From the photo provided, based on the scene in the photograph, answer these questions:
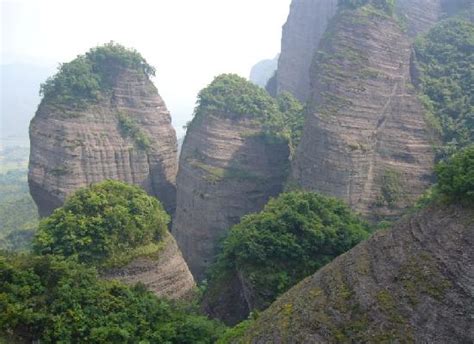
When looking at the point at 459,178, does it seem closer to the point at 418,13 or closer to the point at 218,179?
the point at 218,179

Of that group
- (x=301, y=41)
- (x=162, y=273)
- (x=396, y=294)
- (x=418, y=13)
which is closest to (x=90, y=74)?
(x=162, y=273)

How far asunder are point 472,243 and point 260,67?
180 metres

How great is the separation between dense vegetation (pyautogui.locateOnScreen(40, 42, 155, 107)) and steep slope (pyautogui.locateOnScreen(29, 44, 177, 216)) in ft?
0.24

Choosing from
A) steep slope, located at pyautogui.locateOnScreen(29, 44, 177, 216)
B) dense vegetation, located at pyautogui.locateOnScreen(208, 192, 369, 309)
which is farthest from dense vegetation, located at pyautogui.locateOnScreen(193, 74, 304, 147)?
dense vegetation, located at pyautogui.locateOnScreen(208, 192, 369, 309)

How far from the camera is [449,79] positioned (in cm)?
3872

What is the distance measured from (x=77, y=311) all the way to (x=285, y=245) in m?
10.00

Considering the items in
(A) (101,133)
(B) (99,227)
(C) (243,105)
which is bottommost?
(B) (99,227)

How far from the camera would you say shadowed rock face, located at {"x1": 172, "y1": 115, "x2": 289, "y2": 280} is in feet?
121

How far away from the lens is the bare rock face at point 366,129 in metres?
32.2

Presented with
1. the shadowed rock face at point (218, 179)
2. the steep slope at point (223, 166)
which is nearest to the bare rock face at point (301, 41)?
the steep slope at point (223, 166)

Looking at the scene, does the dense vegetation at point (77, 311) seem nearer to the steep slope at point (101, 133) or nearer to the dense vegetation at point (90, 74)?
the steep slope at point (101, 133)

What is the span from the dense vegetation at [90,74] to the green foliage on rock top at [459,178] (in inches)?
1162

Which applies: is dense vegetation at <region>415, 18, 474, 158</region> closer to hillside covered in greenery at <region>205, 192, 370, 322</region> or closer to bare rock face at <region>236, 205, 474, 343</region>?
hillside covered in greenery at <region>205, 192, 370, 322</region>

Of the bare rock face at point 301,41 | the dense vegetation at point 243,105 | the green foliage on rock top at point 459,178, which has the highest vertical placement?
the bare rock face at point 301,41
